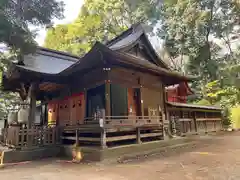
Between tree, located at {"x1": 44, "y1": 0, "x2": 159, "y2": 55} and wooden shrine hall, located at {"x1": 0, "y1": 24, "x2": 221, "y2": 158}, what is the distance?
1451 centimetres

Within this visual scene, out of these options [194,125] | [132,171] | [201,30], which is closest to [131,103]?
[132,171]

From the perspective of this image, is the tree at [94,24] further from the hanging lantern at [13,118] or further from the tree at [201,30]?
the hanging lantern at [13,118]

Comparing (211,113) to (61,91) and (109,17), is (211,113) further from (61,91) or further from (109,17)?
(109,17)

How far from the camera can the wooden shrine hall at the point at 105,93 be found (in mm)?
7824

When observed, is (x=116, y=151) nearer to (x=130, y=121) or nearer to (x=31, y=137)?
(x=130, y=121)

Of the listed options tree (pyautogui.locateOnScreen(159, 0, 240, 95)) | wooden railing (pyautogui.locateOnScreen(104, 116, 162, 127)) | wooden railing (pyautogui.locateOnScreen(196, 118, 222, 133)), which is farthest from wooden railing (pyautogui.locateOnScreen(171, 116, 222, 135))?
tree (pyautogui.locateOnScreen(159, 0, 240, 95))

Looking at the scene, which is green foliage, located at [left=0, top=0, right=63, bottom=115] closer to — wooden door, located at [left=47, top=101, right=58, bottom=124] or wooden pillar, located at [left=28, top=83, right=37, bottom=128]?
wooden pillar, located at [left=28, top=83, right=37, bottom=128]

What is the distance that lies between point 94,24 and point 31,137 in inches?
905

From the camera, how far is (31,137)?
26.1 feet

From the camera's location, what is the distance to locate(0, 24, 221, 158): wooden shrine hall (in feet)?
25.7

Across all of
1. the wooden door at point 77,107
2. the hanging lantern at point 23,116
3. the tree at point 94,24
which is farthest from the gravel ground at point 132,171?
the tree at point 94,24

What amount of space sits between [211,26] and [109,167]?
26.5 metres

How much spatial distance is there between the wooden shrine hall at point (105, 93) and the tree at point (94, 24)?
14.5 meters

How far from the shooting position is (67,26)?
27.9 m
